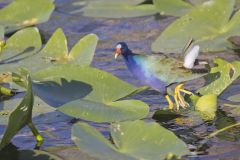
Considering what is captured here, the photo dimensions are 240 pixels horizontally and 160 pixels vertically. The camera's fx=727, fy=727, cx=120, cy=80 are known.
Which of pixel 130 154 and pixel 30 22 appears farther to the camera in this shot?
pixel 30 22

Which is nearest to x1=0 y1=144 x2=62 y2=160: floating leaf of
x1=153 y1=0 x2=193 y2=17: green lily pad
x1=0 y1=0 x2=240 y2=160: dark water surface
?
x1=0 y1=0 x2=240 y2=160: dark water surface

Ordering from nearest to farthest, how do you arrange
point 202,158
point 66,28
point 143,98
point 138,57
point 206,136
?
point 202,158 < point 206,136 < point 138,57 < point 143,98 < point 66,28

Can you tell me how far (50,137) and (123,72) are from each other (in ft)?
3.05

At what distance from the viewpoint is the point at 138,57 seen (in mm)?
3094

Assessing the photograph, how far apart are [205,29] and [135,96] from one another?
676mm

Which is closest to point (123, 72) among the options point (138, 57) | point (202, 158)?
point (138, 57)

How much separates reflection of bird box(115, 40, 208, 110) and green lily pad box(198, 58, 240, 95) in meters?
0.11

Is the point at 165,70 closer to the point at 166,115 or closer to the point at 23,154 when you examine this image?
the point at 166,115

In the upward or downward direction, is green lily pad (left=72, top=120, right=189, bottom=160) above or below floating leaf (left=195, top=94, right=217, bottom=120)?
above

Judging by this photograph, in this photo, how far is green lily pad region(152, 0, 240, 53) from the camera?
3742 mm

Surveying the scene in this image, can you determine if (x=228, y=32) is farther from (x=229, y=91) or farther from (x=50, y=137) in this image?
(x=50, y=137)

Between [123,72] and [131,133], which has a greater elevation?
[131,133]

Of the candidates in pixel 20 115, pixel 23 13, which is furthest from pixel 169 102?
pixel 23 13

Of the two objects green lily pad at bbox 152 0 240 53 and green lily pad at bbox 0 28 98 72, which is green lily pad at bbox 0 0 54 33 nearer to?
green lily pad at bbox 0 28 98 72
